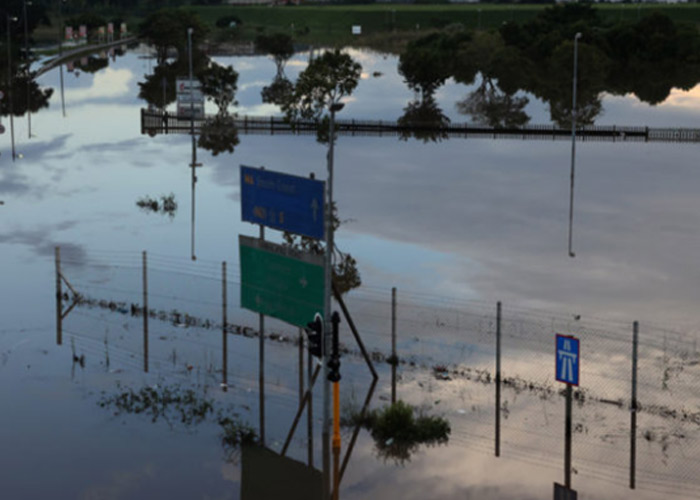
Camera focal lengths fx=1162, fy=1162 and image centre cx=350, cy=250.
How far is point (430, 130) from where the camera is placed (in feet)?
306

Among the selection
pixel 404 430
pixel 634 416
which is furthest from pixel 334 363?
pixel 634 416

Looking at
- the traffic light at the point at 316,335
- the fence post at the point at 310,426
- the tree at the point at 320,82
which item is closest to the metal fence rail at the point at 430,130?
the tree at the point at 320,82

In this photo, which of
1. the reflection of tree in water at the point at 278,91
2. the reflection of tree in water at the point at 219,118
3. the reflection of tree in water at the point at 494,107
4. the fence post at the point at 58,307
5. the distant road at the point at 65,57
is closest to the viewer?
the fence post at the point at 58,307

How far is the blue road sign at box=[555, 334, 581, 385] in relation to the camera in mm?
27953

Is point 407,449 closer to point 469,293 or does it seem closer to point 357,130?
point 469,293

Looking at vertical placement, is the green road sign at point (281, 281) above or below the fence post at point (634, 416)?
above

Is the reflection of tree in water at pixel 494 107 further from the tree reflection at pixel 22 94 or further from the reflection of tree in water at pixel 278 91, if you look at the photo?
the tree reflection at pixel 22 94

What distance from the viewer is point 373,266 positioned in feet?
152

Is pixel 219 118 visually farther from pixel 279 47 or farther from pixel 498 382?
pixel 498 382

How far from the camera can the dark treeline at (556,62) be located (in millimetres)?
113750

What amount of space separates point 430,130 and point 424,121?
6.78 meters

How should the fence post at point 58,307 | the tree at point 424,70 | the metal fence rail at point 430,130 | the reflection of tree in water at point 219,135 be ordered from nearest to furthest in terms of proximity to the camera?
1. the fence post at point 58,307
2. the reflection of tree in water at point 219,135
3. the metal fence rail at point 430,130
4. the tree at point 424,70

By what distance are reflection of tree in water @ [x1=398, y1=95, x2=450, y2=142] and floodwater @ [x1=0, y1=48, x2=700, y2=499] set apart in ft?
42.8

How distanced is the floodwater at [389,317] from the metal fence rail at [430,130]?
9.93 m
